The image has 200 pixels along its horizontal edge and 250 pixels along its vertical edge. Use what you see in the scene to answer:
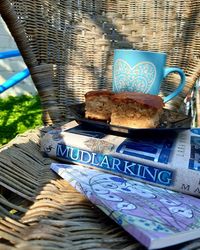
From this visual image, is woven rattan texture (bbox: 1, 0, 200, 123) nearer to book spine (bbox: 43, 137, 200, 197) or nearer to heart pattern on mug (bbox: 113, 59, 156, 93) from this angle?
heart pattern on mug (bbox: 113, 59, 156, 93)

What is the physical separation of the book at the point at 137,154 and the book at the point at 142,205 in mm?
14

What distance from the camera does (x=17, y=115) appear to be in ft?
7.45

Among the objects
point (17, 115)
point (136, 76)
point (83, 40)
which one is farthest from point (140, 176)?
point (17, 115)

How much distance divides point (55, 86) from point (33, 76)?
0.06 m

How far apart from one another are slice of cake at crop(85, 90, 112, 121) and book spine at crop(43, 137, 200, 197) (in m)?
0.09

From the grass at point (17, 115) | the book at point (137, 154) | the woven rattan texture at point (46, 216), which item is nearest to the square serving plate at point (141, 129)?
the book at point (137, 154)

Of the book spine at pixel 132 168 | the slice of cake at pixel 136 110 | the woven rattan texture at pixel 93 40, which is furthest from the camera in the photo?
the woven rattan texture at pixel 93 40

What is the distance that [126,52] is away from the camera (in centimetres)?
68

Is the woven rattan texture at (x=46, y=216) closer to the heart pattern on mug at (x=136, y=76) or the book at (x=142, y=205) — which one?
the book at (x=142, y=205)

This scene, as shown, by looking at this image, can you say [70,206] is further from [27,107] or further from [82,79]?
[27,107]

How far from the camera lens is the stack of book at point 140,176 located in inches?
12.1

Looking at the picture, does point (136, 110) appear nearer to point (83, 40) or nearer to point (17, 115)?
point (83, 40)

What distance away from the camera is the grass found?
1.93m

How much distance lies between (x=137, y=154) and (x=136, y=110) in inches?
3.6
